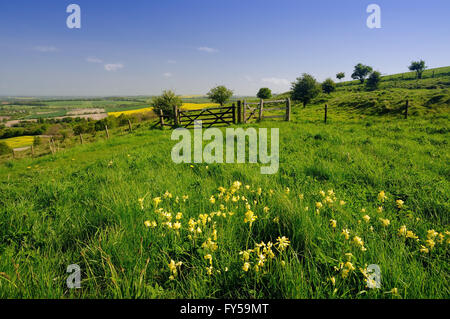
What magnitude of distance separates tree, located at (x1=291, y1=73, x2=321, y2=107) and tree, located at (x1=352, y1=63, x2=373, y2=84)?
2382 inches

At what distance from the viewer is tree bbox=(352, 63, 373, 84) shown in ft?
317

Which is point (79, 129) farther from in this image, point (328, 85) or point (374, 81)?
point (374, 81)

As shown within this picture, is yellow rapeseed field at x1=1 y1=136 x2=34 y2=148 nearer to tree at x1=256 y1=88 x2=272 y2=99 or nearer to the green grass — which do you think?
the green grass

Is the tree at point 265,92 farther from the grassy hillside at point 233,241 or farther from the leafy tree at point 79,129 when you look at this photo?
the grassy hillside at point 233,241

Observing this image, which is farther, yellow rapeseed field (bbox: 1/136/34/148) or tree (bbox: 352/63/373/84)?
tree (bbox: 352/63/373/84)

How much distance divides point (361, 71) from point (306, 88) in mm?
65959

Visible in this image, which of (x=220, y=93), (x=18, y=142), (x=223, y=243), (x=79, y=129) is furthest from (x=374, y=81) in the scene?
(x=18, y=142)

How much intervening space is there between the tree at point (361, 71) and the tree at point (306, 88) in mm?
60507

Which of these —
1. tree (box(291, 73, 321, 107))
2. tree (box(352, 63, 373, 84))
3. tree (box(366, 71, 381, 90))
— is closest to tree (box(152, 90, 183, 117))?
tree (box(291, 73, 321, 107))

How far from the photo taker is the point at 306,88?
5438 cm

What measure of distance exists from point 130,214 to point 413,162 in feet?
24.7

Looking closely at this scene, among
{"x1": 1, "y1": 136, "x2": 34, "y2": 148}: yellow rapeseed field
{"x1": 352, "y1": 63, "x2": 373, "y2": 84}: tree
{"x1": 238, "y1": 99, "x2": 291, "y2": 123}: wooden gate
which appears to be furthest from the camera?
{"x1": 352, "y1": 63, "x2": 373, "y2": 84}: tree

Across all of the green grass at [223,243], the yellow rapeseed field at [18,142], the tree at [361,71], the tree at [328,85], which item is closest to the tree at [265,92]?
the tree at [328,85]
